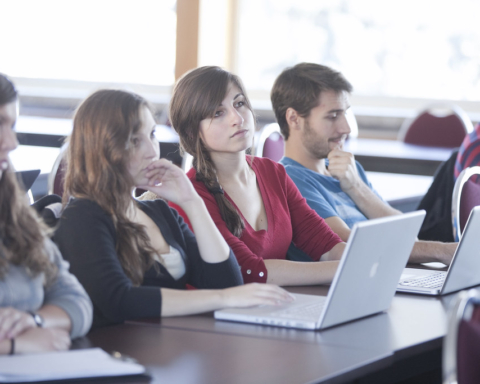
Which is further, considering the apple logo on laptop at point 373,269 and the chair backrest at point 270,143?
the chair backrest at point 270,143

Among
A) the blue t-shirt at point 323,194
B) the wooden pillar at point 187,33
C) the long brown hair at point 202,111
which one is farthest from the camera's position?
the wooden pillar at point 187,33

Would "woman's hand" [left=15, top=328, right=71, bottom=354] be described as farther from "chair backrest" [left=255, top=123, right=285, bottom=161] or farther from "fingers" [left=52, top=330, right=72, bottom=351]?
"chair backrest" [left=255, top=123, right=285, bottom=161]

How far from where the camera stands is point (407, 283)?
184cm

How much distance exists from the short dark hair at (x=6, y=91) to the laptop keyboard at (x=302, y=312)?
0.64 m

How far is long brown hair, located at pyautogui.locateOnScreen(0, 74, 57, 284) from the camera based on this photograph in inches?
48.1

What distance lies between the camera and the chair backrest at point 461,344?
105 centimetres

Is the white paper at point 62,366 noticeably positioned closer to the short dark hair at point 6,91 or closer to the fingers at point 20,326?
the fingers at point 20,326

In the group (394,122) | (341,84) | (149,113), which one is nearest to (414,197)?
(341,84)

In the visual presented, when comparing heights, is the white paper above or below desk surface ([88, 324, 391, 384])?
above

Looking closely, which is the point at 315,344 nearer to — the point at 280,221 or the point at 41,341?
the point at 41,341

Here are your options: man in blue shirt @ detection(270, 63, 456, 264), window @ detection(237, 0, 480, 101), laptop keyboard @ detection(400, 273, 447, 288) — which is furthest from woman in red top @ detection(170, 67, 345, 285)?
window @ detection(237, 0, 480, 101)

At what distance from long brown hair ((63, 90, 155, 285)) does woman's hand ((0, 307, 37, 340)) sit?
1.07 feet

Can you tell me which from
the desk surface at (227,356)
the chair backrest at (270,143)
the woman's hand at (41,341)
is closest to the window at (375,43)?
the chair backrest at (270,143)

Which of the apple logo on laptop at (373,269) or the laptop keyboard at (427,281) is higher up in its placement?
the apple logo on laptop at (373,269)
